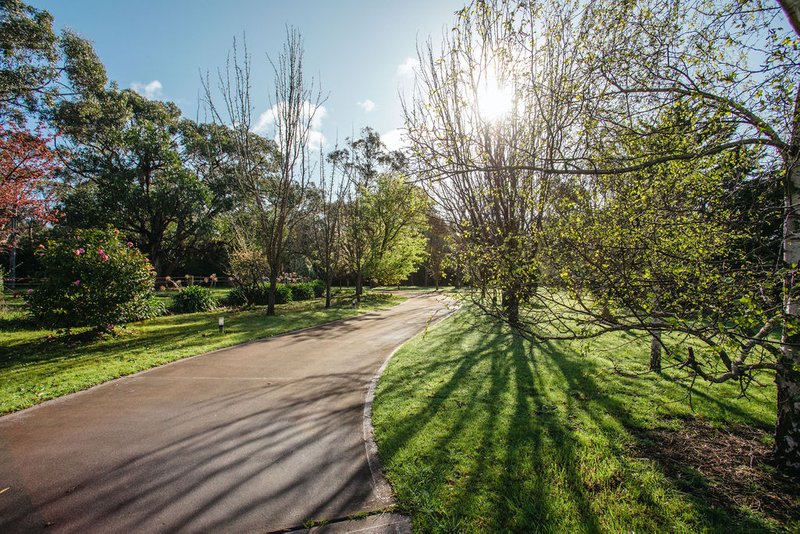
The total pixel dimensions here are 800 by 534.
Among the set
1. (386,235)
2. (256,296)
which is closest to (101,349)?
(256,296)

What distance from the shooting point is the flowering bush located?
31.5 feet

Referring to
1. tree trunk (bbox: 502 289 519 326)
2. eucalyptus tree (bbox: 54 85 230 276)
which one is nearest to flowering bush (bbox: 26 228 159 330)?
tree trunk (bbox: 502 289 519 326)

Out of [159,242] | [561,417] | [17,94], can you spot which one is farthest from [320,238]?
[561,417]

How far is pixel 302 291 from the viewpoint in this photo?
79.9ft

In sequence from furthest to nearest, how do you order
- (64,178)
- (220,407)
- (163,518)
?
(64,178), (220,407), (163,518)

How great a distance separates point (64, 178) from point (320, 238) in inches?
799

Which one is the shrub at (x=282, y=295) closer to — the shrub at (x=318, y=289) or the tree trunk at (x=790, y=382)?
the shrub at (x=318, y=289)

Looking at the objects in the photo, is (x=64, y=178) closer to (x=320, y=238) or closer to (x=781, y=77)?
(x=320, y=238)

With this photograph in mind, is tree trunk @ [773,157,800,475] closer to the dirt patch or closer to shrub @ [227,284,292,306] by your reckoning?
the dirt patch

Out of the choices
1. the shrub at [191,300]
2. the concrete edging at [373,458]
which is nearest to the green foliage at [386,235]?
the shrub at [191,300]

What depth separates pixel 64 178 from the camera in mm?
27484

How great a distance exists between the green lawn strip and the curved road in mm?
658

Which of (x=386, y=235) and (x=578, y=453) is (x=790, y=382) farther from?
(x=386, y=235)

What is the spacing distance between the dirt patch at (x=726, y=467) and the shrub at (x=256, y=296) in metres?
19.6
